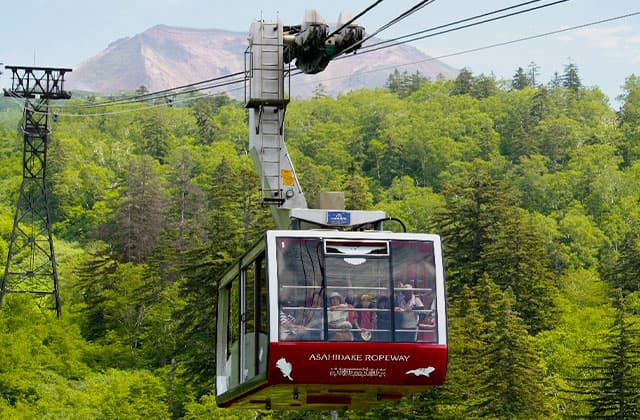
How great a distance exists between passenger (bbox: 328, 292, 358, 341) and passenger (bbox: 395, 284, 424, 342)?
2.08 ft

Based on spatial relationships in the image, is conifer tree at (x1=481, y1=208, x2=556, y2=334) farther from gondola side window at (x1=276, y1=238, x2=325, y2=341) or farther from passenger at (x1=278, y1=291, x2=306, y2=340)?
passenger at (x1=278, y1=291, x2=306, y2=340)

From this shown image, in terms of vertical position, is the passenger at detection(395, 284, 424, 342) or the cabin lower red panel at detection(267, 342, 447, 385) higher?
the passenger at detection(395, 284, 424, 342)

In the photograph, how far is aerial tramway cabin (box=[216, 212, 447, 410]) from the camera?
60.2 ft

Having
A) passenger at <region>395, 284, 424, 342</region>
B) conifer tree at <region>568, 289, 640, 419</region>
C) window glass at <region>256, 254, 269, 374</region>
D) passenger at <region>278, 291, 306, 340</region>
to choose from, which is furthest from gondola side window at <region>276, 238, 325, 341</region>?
conifer tree at <region>568, 289, 640, 419</region>

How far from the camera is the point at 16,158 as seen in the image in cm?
14688

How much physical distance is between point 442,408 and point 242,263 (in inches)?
1215

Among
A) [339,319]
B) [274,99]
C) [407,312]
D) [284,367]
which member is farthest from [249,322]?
[274,99]

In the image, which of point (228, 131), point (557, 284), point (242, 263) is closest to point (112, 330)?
point (557, 284)

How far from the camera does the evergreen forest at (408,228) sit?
2153 inches

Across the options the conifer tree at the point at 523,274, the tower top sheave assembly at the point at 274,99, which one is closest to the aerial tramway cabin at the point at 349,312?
the tower top sheave assembly at the point at 274,99

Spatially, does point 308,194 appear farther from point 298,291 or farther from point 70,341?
point 298,291

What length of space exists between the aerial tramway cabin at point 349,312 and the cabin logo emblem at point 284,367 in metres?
0.01

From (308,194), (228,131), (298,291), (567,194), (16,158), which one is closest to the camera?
(298,291)

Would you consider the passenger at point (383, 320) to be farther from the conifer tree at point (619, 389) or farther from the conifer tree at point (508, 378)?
the conifer tree at point (508, 378)
